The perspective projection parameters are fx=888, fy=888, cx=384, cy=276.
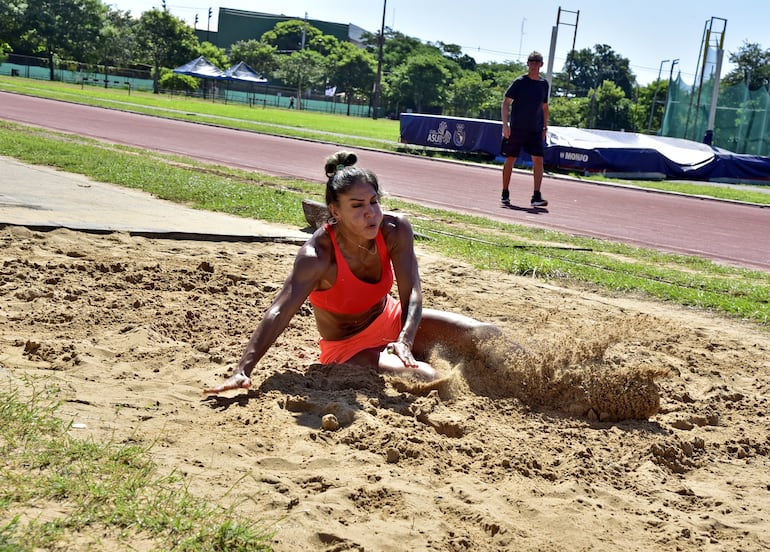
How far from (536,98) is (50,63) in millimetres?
66918

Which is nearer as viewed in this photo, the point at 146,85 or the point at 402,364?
the point at 402,364

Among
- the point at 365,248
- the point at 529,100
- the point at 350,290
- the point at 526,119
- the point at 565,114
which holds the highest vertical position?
the point at 565,114

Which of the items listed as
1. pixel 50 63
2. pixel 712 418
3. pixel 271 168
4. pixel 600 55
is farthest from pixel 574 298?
pixel 600 55

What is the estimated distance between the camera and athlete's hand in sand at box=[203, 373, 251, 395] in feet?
13.1

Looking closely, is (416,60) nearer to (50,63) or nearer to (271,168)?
(50,63)

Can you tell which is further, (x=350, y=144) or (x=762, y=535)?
(x=350, y=144)

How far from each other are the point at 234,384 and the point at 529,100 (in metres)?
10.9

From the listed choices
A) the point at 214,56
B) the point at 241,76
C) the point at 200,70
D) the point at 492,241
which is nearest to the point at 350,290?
the point at 492,241

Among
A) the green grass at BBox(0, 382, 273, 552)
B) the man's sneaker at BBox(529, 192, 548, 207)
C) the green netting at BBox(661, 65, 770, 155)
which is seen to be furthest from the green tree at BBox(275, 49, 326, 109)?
the green grass at BBox(0, 382, 273, 552)

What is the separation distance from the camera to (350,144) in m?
26.0

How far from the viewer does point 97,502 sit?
272 cm

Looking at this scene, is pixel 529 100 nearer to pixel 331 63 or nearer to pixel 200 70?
pixel 200 70

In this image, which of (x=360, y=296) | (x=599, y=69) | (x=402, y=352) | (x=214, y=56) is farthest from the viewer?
(x=599, y=69)

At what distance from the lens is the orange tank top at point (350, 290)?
4492mm
